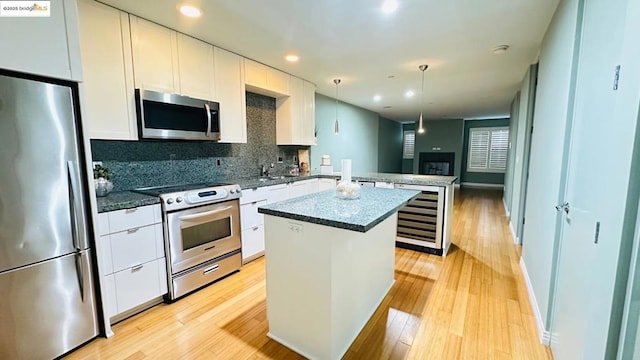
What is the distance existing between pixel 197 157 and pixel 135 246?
4.33ft

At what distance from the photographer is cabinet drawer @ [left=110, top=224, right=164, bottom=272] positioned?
2.01 m

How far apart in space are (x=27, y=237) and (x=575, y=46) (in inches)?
137

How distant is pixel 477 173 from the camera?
9953mm

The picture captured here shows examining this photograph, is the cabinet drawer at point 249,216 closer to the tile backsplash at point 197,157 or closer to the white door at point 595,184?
the tile backsplash at point 197,157

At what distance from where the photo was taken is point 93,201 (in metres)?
1.82

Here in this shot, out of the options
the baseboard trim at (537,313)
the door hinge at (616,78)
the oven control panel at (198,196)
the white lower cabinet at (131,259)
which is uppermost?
the door hinge at (616,78)

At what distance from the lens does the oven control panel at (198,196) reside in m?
2.27

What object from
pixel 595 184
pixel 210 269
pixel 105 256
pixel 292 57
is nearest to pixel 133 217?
pixel 105 256

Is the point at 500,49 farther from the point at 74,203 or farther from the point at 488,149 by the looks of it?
the point at 488,149

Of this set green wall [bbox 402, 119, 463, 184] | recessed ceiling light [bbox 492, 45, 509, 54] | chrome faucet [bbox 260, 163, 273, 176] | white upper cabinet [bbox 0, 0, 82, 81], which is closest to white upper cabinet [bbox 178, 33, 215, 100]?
white upper cabinet [bbox 0, 0, 82, 81]

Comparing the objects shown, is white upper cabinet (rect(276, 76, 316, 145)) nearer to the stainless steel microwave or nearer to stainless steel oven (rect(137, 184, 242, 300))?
the stainless steel microwave

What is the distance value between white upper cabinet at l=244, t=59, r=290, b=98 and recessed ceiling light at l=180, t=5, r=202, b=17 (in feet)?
3.42

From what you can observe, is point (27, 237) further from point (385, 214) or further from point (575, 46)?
point (575, 46)

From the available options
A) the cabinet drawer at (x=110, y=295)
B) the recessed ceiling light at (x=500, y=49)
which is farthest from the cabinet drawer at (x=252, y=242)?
the recessed ceiling light at (x=500, y=49)
